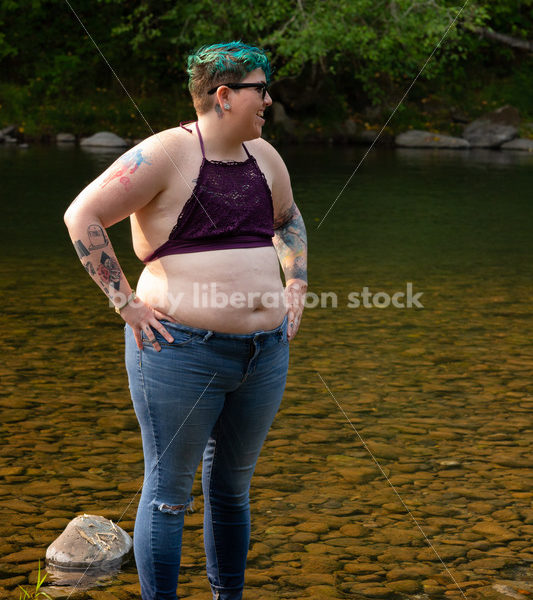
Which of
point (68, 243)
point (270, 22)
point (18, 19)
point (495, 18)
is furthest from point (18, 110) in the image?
point (68, 243)

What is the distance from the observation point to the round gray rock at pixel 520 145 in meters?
30.3

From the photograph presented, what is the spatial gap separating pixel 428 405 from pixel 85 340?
279 cm

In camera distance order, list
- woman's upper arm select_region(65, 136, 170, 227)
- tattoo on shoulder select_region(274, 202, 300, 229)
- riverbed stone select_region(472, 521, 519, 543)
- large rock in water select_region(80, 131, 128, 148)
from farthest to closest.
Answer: large rock in water select_region(80, 131, 128, 148), riverbed stone select_region(472, 521, 519, 543), tattoo on shoulder select_region(274, 202, 300, 229), woman's upper arm select_region(65, 136, 170, 227)

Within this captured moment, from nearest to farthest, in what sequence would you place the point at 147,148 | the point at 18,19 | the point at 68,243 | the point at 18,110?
the point at 147,148 < the point at 68,243 < the point at 18,110 < the point at 18,19

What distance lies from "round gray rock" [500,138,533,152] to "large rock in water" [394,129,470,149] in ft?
4.05

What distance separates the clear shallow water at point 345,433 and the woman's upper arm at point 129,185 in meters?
1.55

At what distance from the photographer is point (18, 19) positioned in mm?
34281

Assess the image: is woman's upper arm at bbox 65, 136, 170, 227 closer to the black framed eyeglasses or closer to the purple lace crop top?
the purple lace crop top

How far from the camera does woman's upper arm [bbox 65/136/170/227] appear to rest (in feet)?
9.14

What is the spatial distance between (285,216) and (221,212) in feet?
1.59

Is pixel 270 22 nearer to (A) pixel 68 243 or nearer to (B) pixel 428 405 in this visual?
(A) pixel 68 243

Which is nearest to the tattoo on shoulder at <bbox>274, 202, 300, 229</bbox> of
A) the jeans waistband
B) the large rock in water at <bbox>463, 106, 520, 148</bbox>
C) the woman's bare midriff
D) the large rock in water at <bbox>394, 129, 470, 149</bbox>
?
the woman's bare midriff

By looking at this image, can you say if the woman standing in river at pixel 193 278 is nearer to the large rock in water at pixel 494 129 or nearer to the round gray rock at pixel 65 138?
the round gray rock at pixel 65 138

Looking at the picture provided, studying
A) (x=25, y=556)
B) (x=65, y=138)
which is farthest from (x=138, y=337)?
(x=65, y=138)
